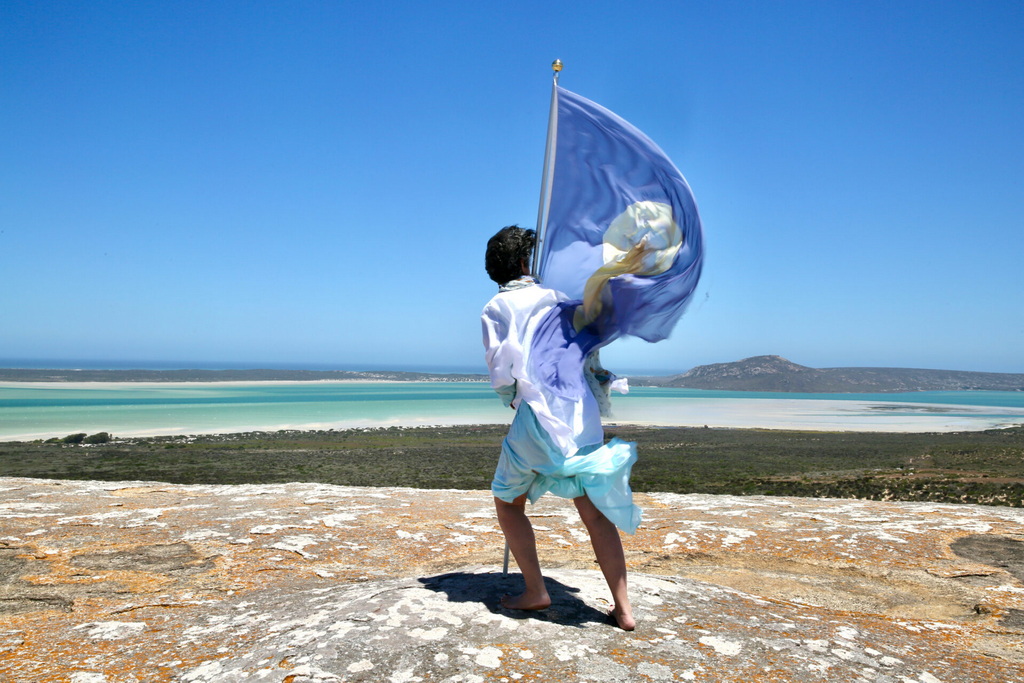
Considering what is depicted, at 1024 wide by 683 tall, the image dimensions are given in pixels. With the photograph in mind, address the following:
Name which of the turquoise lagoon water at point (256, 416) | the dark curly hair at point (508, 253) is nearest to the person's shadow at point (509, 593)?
the dark curly hair at point (508, 253)

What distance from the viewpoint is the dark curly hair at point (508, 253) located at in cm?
344

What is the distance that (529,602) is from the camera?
3.14 m

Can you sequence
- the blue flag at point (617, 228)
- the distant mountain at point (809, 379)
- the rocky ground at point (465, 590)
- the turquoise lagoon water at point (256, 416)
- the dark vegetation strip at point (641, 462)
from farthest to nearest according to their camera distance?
the distant mountain at point (809, 379)
the turquoise lagoon water at point (256, 416)
the dark vegetation strip at point (641, 462)
the blue flag at point (617, 228)
the rocky ground at point (465, 590)

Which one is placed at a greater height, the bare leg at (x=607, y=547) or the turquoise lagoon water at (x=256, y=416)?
the bare leg at (x=607, y=547)

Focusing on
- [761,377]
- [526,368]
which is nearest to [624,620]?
[526,368]

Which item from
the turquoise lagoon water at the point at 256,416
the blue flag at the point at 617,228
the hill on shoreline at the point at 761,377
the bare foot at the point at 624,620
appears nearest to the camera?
the bare foot at the point at 624,620

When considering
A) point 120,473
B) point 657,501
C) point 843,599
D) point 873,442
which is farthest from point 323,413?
point 843,599

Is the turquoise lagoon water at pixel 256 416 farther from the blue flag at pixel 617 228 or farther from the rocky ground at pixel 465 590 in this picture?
the blue flag at pixel 617 228

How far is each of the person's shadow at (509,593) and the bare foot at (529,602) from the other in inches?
0.8

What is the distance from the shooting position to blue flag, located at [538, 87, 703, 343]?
335 centimetres

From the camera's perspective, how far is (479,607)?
315 cm

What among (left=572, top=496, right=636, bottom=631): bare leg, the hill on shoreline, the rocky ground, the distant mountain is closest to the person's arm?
(left=572, top=496, right=636, bottom=631): bare leg

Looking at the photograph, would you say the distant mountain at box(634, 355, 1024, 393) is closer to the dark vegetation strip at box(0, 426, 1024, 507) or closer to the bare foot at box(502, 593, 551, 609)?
the dark vegetation strip at box(0, 426, 1024, 507)

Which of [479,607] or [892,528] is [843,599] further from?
[479,607]
